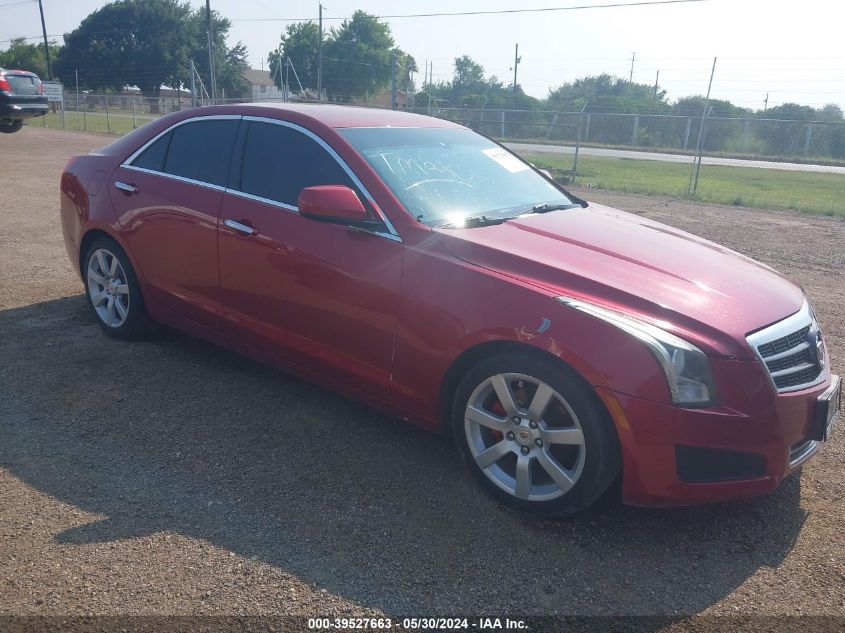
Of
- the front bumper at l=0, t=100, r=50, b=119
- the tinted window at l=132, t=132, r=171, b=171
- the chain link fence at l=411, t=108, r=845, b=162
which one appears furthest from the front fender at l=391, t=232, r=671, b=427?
the chain link fence at l=411, t=108, r=845, b=162

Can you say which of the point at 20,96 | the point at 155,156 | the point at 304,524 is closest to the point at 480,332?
the point at 304,524

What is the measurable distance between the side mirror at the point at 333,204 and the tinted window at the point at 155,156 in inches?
67.0

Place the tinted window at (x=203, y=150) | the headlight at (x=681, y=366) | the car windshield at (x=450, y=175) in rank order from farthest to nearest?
the tinted window at (x=203, y=150) < the car windshield at (x=450, y=175) < the headlight at (x=681, y=366)

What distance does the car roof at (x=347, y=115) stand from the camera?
425cm

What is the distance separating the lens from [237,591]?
8.89 feet

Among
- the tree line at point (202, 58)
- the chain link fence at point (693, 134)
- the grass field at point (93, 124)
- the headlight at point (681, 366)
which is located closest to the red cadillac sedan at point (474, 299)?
the headlight at point (681, 366)

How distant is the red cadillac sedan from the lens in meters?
2.93

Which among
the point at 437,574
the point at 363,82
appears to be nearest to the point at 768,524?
the point at 437,574

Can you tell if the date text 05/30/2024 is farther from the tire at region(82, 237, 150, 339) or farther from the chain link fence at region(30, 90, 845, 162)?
the chain link fence at region(30, 90, 845, 162)

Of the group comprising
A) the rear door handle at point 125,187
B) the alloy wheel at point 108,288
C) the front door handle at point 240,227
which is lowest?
the alloy wheel at point 108,288

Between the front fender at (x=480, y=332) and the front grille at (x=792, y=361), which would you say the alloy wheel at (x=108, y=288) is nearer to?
the front fender at (x=480, y=332)

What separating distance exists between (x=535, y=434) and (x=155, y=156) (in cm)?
327

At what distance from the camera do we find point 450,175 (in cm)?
415

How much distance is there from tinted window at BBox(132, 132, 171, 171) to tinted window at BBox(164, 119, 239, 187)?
5 centimetres
